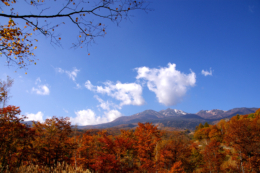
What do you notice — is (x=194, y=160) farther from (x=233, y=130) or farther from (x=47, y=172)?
(x=47, y=172)

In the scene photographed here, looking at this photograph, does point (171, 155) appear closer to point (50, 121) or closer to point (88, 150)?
point (88, 150)

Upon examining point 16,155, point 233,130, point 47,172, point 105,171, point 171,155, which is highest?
point 47,172

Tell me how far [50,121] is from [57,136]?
193 cm

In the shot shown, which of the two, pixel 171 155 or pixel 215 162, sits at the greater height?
pixel 171 155

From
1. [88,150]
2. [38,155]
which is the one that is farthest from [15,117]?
[88,150]

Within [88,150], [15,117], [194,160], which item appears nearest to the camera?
[15,117]

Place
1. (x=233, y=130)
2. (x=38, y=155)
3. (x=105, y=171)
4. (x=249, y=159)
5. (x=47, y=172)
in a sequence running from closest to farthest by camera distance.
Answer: (x=47, y=172) → (x=38, y=155) → (x=105, y=171) → (x=249, y=159) → (x=233, y=130)

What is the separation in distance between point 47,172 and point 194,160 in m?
33.9

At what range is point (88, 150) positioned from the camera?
83.7 feet

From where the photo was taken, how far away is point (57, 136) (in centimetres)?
1403

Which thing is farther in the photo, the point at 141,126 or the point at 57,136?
the point at 141,126

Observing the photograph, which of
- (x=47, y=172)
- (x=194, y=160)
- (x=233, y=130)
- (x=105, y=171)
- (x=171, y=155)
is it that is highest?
(x=47, y=172)

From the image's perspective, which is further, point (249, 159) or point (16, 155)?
point (249, 159)

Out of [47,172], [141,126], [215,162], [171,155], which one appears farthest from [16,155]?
[215,162]
